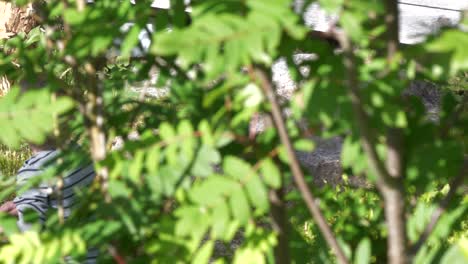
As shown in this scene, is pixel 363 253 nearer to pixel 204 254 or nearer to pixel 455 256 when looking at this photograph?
pixel 455 256

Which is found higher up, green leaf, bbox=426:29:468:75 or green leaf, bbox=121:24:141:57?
green leaf, bbox=426:29:468:75

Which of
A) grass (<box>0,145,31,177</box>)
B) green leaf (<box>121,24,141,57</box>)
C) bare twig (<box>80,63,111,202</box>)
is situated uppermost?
green leaf (<box>121,24,141,57</box>)

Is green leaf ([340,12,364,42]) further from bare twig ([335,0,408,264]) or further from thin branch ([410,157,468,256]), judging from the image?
thin branch ([410,157,468,256])

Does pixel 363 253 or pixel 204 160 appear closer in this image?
pixel 204 160

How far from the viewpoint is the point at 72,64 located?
1.62m

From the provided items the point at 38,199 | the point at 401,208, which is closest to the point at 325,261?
the point at 401,208

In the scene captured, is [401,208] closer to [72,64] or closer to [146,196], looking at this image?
[146,196]

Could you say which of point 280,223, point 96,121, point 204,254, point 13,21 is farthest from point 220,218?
point 13,21

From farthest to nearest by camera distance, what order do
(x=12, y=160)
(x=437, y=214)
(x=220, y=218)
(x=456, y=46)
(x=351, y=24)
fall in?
1. (x=12, y=160)
2. (x=437, y=214)
3. (x=220, y=218)
4. (x=351, y=24)
5. (x=456, y=46)

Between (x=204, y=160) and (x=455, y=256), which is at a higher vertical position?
(x=204, y=160)

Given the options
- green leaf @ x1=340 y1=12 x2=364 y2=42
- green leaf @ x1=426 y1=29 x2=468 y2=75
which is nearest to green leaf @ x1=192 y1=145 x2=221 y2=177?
green leaf @ x1=340 y1=12 x2=364 y2=42

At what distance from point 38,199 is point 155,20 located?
7.57 ft

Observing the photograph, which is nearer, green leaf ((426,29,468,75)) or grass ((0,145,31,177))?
green leaf ((426,29,468,75))

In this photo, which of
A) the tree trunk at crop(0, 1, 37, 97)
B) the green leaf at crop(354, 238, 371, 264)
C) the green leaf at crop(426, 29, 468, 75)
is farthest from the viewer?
the tree trunk at crop(0, 1, 37, 97)
